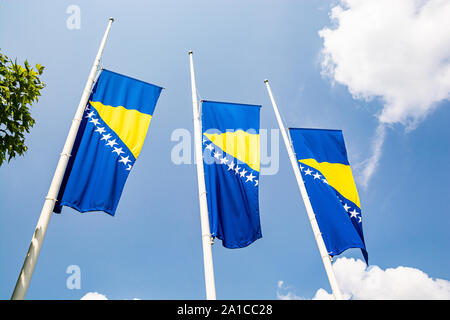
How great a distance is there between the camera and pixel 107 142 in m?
8.90

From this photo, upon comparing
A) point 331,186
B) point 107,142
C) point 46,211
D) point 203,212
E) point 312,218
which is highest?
point 107,142

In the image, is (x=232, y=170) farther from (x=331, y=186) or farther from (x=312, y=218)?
(x=331, y=186)

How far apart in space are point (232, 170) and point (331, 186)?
4356 mm

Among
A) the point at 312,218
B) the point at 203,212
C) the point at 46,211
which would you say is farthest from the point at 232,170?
the point at 46,211

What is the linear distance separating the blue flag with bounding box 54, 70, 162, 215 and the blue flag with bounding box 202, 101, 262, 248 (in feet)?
7.90

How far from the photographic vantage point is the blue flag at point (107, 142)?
8031 millimetres

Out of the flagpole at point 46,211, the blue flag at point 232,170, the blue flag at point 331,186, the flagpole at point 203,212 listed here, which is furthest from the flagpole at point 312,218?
the flagpole at point 46,211

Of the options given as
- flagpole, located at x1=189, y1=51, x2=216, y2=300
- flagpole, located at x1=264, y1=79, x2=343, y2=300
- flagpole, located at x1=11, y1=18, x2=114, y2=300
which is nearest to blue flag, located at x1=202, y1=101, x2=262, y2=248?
flagpole, located at x1=189, y1=51, x2=216, y2=300

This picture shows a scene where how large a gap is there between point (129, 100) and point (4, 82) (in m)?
3.70

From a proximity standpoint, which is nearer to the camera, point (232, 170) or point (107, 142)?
point (107, 142)

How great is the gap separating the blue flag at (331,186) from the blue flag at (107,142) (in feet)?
21.0

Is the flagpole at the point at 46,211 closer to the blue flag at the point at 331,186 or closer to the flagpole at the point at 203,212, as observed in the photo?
the flagpole at the point at 203,212

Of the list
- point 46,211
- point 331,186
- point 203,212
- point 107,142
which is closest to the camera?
point 46,211
